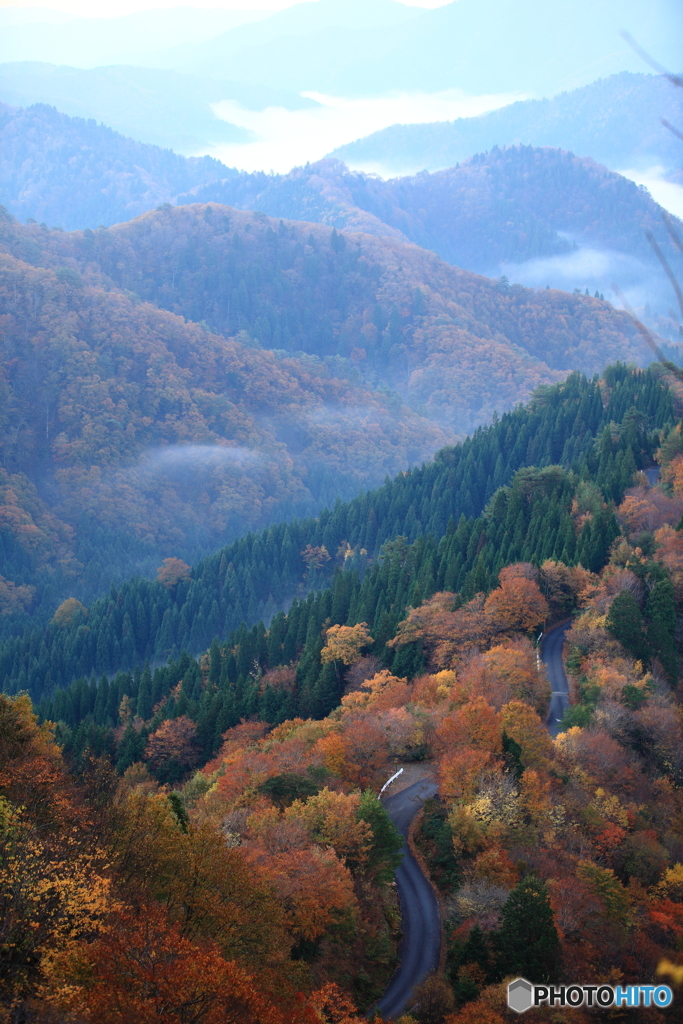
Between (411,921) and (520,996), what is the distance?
1203cm

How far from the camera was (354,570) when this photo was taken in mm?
145375

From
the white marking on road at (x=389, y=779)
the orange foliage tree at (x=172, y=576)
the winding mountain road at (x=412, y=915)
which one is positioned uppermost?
the winding mountain road at (x=412, y=915)

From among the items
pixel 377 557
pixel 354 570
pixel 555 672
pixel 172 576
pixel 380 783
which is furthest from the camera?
pixel 172 576

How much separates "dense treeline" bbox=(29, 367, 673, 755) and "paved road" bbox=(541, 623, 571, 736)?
1124 centimetres

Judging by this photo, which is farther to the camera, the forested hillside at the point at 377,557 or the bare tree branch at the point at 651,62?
the forested hillside at the point at 377,557

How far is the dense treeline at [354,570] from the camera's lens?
4139 inches

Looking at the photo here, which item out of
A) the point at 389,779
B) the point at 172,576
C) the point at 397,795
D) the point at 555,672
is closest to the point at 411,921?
the point at 397,795

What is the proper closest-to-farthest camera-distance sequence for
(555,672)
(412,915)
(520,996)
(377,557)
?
(520,996), (412,915), (555,672), (377,557)

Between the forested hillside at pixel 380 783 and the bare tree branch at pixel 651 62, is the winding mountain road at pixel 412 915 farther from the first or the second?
the bare tree branch at pixel 651 62

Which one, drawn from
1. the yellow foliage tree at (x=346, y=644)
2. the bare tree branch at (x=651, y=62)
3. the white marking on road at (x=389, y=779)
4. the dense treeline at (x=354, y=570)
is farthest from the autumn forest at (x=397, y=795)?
the bare tree branch at (x=651, y=62)

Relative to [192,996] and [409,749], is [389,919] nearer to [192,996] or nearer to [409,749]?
[409,749]

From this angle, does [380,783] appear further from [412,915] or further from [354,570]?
[354,570]

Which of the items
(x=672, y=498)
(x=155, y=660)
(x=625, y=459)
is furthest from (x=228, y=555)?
(x=672, y=498)

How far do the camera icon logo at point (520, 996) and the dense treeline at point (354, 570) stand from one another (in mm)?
51928
